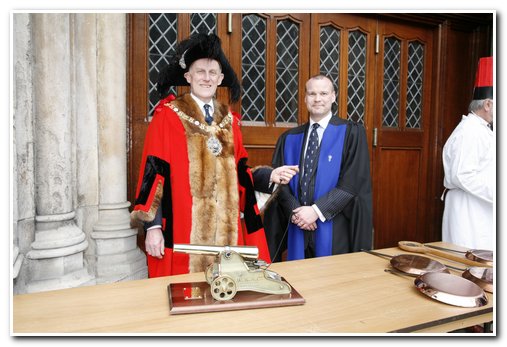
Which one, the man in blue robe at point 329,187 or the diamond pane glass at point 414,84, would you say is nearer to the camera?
the man in blue robe at point 329,187

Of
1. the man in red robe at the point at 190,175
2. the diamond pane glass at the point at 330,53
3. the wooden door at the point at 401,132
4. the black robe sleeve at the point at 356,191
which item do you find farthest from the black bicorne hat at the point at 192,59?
the wooden door at the point at 401,132

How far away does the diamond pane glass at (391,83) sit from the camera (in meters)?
4.18

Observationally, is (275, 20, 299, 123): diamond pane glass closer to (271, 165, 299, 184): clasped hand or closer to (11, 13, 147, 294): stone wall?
(11, 13, 147, 294): stone wall

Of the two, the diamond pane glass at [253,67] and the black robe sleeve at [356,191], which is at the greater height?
the diamond pane glass at [253,67]

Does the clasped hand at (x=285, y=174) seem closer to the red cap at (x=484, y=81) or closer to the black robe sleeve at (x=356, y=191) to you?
the black robe sleeve at (x=356, y=191)

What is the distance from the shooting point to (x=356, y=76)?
4023 mm

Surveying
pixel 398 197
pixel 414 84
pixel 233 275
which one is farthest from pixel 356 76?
pixel 233 275

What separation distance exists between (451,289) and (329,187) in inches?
49.6

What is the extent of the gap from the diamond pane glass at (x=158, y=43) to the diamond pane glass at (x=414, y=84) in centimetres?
263

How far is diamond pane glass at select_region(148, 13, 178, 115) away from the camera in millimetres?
3051

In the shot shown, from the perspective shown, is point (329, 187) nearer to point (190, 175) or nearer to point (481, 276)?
point (190, 175)

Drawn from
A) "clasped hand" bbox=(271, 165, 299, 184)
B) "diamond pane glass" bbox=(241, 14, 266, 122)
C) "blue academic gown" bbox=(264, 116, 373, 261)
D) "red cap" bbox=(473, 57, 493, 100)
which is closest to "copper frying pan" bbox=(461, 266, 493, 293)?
"clasped hand" bbox=(271, 165, 299, 184)

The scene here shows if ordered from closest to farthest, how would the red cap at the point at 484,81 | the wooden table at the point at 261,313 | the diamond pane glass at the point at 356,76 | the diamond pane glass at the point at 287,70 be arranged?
the wooden table at the point at 261,313, the red cap at the point at 484,81, the diamond pane glass at the point at 287,70, the diamond pane glass at the point at 356,76

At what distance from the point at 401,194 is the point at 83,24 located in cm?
349
